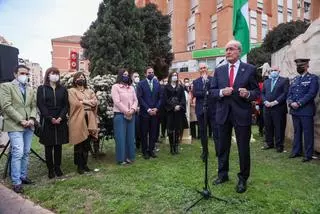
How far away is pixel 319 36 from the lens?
8445 mm

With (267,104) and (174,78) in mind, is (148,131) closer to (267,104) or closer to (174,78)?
(174,78)

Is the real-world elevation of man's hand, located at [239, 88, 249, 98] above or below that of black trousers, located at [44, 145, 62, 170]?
above

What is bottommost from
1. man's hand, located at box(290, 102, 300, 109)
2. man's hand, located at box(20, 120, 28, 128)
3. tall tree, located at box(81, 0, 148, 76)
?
man's hand, located at box(20, 120, 28, 128)

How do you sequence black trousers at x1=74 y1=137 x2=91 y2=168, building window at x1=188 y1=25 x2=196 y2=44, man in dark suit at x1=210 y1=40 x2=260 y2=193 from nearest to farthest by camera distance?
man in dark suit at x1=210 y1=40 x2=260 y2=193, black trousers at x1=74 y1=137 x2=91 y2=168, building window at x1=188 y1=25 x2=196 y2=44

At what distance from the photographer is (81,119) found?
279 inches

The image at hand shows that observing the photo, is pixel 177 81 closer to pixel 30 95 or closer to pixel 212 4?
pixel 30 95

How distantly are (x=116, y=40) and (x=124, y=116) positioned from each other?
18155 mm

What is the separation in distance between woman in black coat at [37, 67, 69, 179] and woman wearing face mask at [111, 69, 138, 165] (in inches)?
44.1

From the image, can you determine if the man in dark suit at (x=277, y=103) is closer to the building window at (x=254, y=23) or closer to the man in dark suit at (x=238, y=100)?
the man in dark suit at (x=238, y=100)

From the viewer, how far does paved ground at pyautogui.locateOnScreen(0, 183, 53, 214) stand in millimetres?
5176

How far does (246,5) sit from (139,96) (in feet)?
10.2

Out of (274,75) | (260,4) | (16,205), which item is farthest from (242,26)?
(260,4)

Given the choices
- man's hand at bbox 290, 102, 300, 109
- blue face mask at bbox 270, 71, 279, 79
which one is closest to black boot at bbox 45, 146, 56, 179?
man's hand at bbox 290, 102, 300, 109

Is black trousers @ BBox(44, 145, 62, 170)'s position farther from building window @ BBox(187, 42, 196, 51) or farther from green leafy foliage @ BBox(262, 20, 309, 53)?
building window @ BBox(187, 42, 196, 51)
